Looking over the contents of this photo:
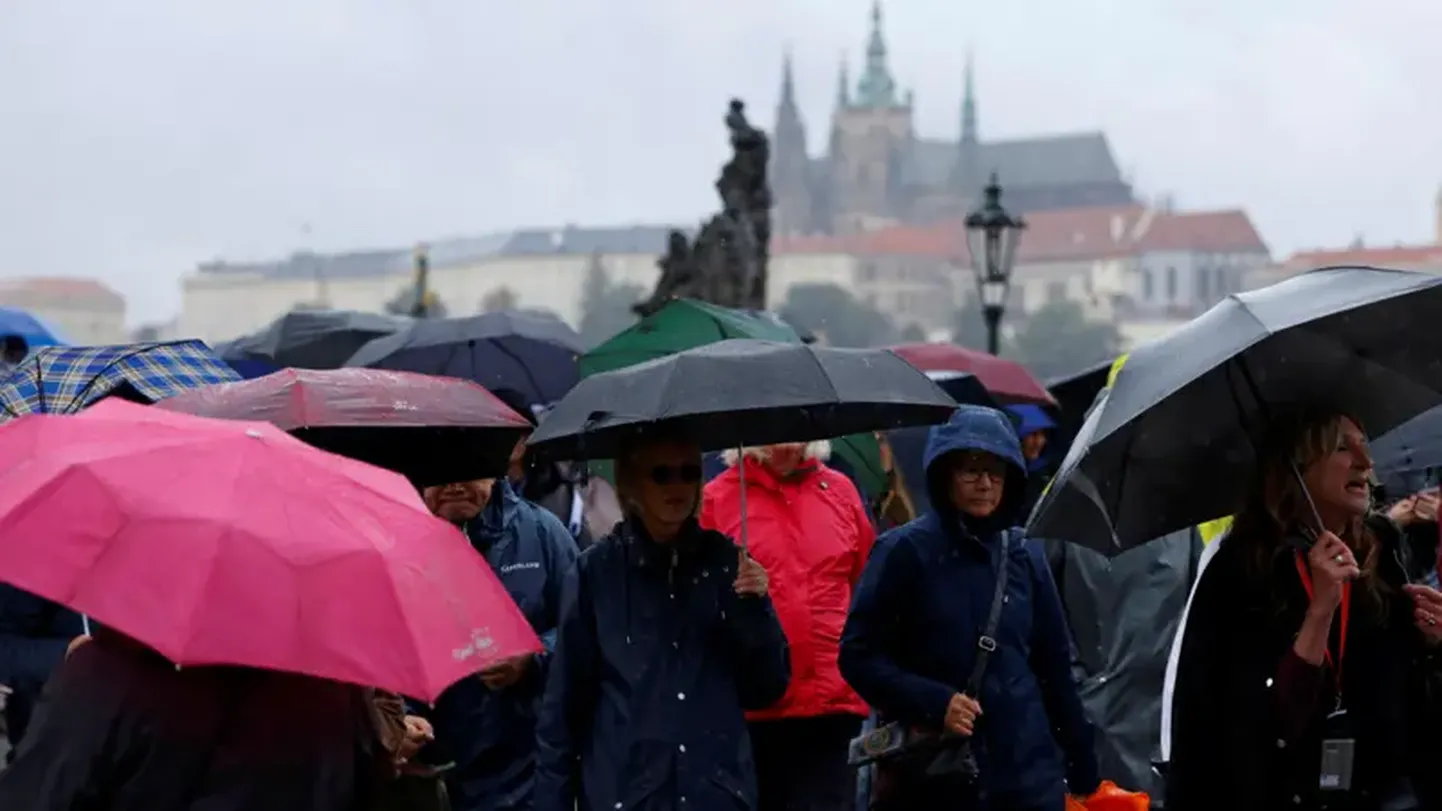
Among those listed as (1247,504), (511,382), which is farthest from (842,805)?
(511,382)

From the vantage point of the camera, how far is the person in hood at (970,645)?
5020 mm

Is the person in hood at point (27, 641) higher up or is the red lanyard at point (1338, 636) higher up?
the red lanyard at point (1338, 636)

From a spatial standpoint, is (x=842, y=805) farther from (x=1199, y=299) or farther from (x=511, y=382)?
(x=1199, y=299)

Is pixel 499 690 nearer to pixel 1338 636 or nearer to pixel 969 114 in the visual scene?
pixel 1338 636

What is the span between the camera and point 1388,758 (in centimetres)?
392

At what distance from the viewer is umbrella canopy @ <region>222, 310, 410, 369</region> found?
12.1 meters

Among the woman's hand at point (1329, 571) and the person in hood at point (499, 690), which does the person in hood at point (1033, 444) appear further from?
the woman's hand at point (1329, 571)

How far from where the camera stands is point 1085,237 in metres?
140

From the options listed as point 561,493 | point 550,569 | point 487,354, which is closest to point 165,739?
point 550,569

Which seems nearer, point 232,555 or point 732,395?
point 232,555

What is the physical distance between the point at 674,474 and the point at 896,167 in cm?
14922

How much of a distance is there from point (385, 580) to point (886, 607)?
6.57 feet

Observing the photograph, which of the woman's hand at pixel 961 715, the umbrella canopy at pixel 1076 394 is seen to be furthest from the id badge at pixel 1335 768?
the umbrella canopy at pixel 1076 394

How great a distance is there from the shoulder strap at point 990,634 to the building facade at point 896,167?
458 ft
